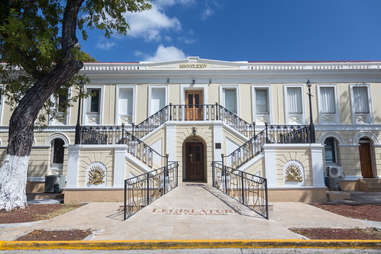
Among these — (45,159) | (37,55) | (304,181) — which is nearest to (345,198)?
(304,181)

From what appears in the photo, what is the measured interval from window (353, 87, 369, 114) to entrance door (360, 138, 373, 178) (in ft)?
6.03

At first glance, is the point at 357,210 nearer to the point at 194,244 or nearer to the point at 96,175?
the point at 194,244

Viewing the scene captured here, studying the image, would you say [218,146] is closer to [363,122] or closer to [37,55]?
[37,55]

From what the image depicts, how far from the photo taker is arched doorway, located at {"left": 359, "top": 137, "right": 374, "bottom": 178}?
15354 mm

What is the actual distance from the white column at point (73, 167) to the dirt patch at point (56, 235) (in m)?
5.04

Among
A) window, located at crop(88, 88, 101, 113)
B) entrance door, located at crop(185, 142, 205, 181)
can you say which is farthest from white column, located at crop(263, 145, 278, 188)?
window, located at crop(88, 88, 101, 113)

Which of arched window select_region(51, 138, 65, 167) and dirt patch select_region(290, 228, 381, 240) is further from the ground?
arched window select_region(51, 138, 65, 167)

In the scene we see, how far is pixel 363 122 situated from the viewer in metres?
15.5

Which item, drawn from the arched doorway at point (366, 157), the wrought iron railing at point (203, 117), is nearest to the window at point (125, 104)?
the wrought iron railing at point (203, 117)

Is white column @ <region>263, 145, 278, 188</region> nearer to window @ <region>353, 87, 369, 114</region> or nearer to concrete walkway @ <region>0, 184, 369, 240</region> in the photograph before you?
concrete walkway @ <region>0, 184, 369, 240</region>

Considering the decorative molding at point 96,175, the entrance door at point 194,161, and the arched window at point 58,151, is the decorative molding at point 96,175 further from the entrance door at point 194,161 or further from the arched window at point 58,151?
the arched window at point 58,151

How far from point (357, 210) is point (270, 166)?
347 centimetres

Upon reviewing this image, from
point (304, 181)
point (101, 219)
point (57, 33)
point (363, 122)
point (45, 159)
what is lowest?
point (101, 219)

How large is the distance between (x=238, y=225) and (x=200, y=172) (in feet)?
28.2
